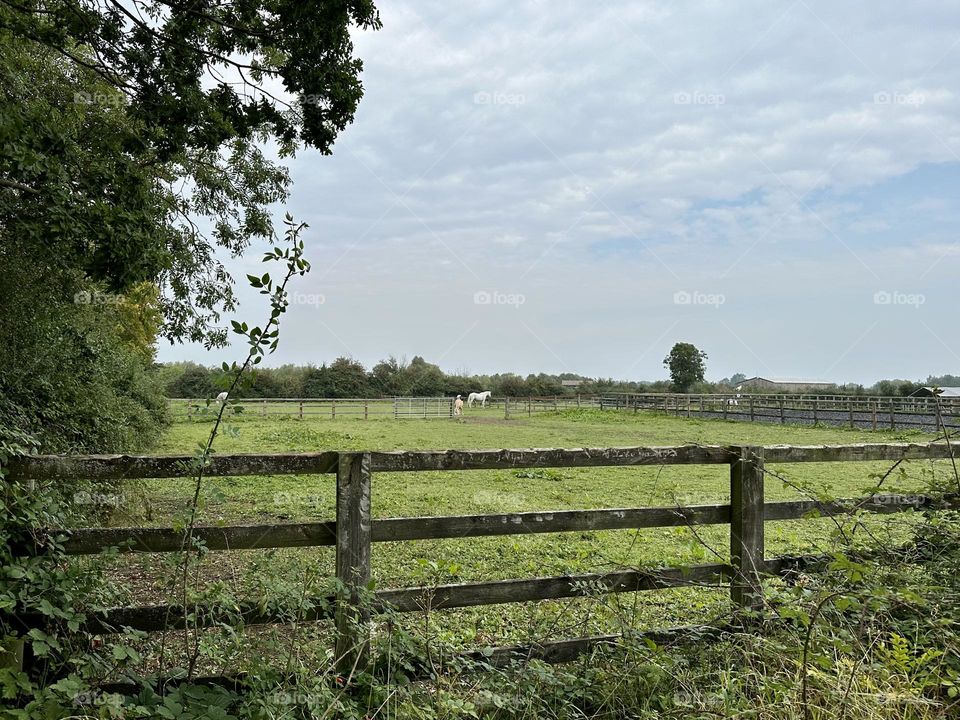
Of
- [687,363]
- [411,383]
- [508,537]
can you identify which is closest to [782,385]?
[687,363]

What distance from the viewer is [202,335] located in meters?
11.5

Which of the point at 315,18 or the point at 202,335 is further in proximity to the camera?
the point at 202,335

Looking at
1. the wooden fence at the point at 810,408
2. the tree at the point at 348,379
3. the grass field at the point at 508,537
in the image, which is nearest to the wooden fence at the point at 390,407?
the wooden fence at the point at 810,408

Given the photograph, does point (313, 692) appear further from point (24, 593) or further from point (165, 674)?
point (24, 593)

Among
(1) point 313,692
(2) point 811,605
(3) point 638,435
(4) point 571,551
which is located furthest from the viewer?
(3) point 638,435

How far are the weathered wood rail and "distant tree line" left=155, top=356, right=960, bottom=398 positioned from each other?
3048 cm

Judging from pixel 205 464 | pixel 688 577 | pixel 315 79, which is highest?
pixel 315 79

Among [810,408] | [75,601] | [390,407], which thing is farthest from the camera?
[390,407]

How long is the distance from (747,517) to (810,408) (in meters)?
28.9

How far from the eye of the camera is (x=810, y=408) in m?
29.3

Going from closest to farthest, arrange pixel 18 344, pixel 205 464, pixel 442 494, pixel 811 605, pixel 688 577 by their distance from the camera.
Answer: pixel 205 464, pixel 811 605, pixel 688 577, pixel 18 344, pixel 442 494

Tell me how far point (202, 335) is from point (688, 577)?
10.0m

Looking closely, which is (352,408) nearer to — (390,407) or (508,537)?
(390,407)

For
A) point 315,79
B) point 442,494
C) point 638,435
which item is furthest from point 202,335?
point 638,435
